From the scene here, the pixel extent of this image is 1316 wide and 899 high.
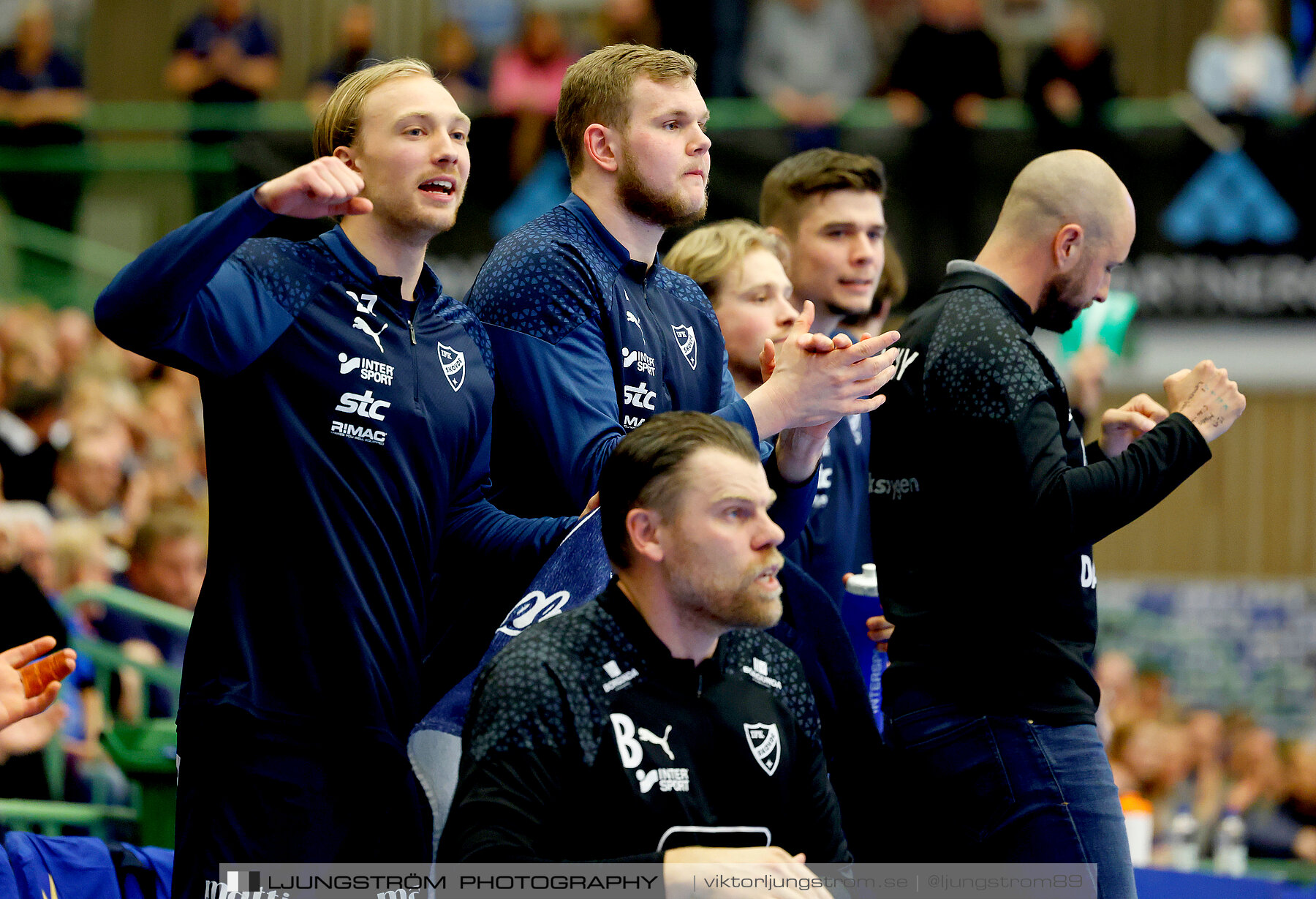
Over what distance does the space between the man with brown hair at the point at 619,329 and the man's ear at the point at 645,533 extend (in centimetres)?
34

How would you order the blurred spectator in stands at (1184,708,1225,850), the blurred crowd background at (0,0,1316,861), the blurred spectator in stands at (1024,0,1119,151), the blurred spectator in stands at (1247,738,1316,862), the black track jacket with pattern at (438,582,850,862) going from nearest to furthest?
1. the black track jacket with pattern at (438,582,850,862)
2. the blurred spectator in stands at (1247,738,1316,862)
3. the blurred spectator in stands at (1184,708,1225,850)
4. the blurred crowd background at (0,0,1316,861)
5. the blurred spectator in stands at (1024,0,1119,151)

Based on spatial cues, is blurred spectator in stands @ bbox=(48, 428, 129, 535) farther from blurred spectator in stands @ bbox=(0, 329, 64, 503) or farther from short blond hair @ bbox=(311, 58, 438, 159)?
short blond hair @ bbox=(311, 58, 438, 159)

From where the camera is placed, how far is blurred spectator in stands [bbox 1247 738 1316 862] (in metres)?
7.71

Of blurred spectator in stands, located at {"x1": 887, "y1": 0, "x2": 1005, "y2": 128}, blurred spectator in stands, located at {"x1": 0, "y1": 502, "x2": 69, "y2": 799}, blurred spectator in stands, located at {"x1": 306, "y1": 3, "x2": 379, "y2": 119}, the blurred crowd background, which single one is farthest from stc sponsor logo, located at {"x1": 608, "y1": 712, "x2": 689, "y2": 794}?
blurred spectator in stands, located at {"x1": 306, "y1": 3, "x2": 379, "y2": 119}

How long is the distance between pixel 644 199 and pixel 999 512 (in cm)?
105

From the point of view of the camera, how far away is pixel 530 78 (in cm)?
1077

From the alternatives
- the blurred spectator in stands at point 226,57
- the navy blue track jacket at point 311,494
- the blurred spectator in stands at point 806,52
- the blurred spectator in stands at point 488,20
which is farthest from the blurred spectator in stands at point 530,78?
the navy blue track jacket at point 311,494

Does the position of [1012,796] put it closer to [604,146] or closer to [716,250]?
[604,146]

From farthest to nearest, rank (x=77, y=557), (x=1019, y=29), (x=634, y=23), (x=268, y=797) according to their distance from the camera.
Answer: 1. (x=1019, y=29)
2. (x=634, y=23)
3. (x=77, y=557)
4. (x=268, y=797)

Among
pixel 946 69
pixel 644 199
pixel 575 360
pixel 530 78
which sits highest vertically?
pixel 530 78

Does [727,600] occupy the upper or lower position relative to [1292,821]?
upper

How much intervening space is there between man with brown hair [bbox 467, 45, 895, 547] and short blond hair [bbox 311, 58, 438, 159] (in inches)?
16.1

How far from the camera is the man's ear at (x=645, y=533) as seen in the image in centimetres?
286

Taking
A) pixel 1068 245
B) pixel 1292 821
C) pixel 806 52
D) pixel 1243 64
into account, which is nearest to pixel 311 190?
pixel 1068 245
